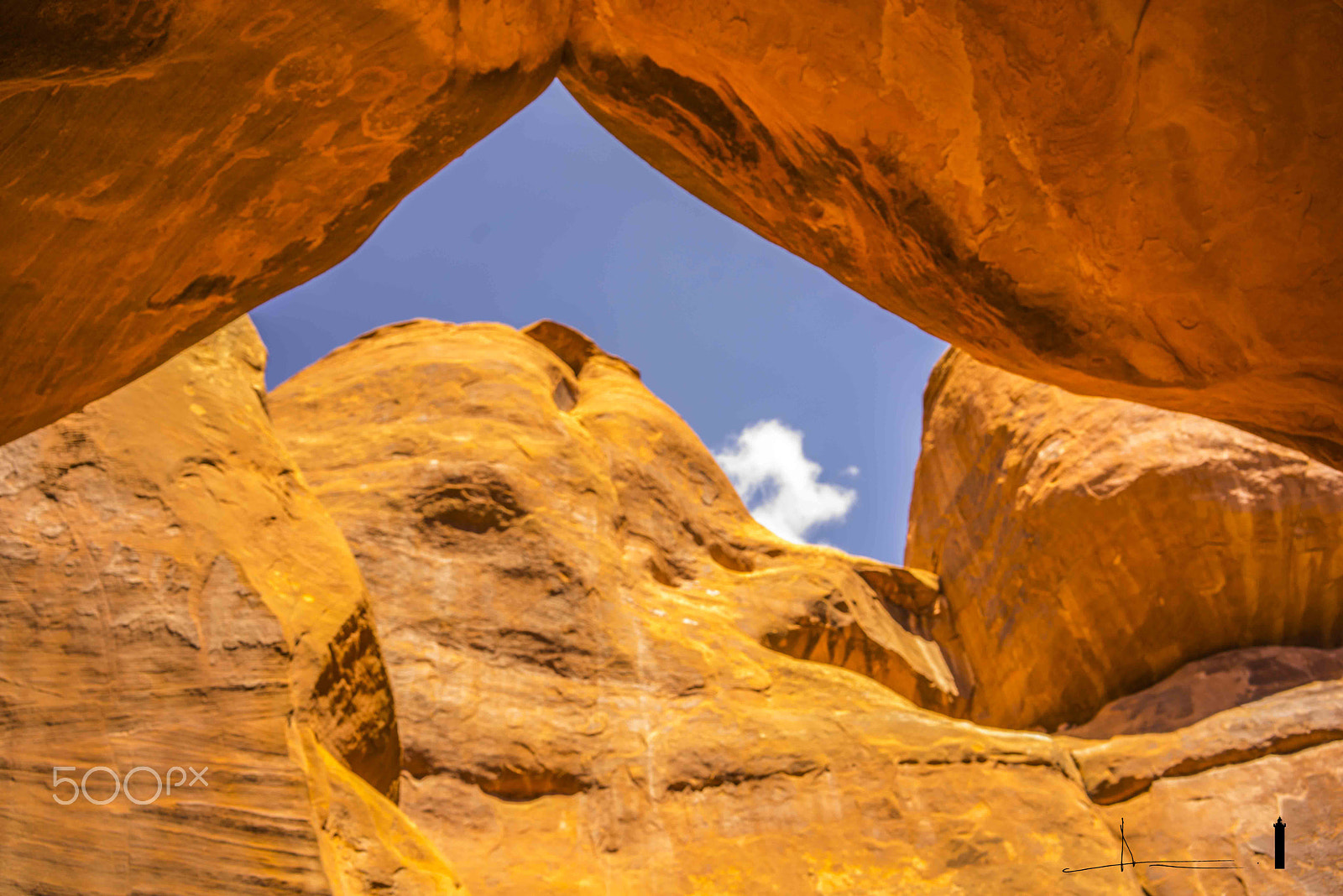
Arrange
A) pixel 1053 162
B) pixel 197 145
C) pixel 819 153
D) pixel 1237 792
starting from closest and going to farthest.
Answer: pixel 197 145 → pixel 1053 162 → pixel 819 153 → pixel 1237 792

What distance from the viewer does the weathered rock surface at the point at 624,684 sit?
774 centimetres

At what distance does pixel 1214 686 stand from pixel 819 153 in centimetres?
889

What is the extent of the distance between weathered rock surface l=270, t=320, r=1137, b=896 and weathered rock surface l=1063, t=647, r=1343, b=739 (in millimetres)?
1989

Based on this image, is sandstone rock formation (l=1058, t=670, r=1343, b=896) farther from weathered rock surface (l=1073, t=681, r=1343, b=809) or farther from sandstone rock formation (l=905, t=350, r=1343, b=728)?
sandstone rock formation (l=905, t=350, r=1343, b=728)

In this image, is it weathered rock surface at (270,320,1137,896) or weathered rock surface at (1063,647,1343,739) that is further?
weathered rock surface at (1063,647,1343,739)

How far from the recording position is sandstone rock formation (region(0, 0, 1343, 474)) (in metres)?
3.51

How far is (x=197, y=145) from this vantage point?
3777 mm

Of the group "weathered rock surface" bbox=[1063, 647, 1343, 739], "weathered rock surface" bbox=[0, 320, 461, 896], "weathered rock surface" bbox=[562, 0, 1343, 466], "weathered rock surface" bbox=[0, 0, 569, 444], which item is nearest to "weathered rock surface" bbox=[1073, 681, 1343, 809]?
"weathered rock surface" bbox=[1063, 647, 1343, 739]

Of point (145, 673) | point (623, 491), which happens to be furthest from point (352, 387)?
point (145, 673)

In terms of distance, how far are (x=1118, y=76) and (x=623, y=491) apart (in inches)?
372

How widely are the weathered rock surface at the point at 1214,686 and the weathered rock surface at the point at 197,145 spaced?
949cm

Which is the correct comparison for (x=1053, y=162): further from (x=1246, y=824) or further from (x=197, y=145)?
(x=1246, y=824)

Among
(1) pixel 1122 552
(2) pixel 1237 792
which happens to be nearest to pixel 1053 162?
(2) pixel 1237 792

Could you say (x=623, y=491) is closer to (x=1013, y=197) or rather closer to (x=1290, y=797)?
(x=1290, y=797)
